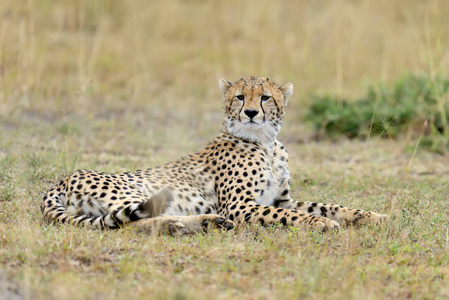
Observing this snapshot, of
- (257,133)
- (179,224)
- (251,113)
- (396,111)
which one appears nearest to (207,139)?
(396,111)

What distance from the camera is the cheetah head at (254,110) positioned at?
16.8 ft

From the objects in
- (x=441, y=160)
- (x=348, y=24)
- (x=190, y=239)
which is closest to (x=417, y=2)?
(x=348, y=24)

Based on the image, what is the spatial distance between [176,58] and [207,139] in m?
3.45

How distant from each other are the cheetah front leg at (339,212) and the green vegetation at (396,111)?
2.96 m

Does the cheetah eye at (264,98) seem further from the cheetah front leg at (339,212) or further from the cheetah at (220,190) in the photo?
the cheetah front leg at (339,212)

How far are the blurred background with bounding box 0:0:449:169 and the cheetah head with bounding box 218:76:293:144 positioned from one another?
240 cm

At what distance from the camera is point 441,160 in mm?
7414

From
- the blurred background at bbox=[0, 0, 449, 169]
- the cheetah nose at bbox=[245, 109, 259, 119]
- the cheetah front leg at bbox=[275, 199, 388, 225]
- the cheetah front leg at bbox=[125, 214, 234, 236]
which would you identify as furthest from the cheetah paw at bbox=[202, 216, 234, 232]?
the blurred background at bbox=[0, 0, 449, 169]

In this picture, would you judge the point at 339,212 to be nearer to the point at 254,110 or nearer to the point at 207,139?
the point at 254,110

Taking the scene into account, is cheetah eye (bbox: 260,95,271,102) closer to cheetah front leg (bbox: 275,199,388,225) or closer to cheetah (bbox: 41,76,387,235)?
cheetah (bbox: 41,76,387,235)

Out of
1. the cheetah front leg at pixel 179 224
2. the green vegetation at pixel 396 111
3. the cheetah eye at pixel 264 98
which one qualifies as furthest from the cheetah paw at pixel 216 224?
the green vegetation at pixel 396 111

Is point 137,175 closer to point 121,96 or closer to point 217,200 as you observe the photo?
point 217,200

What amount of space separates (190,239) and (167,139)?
4.19 meters

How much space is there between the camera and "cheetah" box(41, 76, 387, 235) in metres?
4.24
